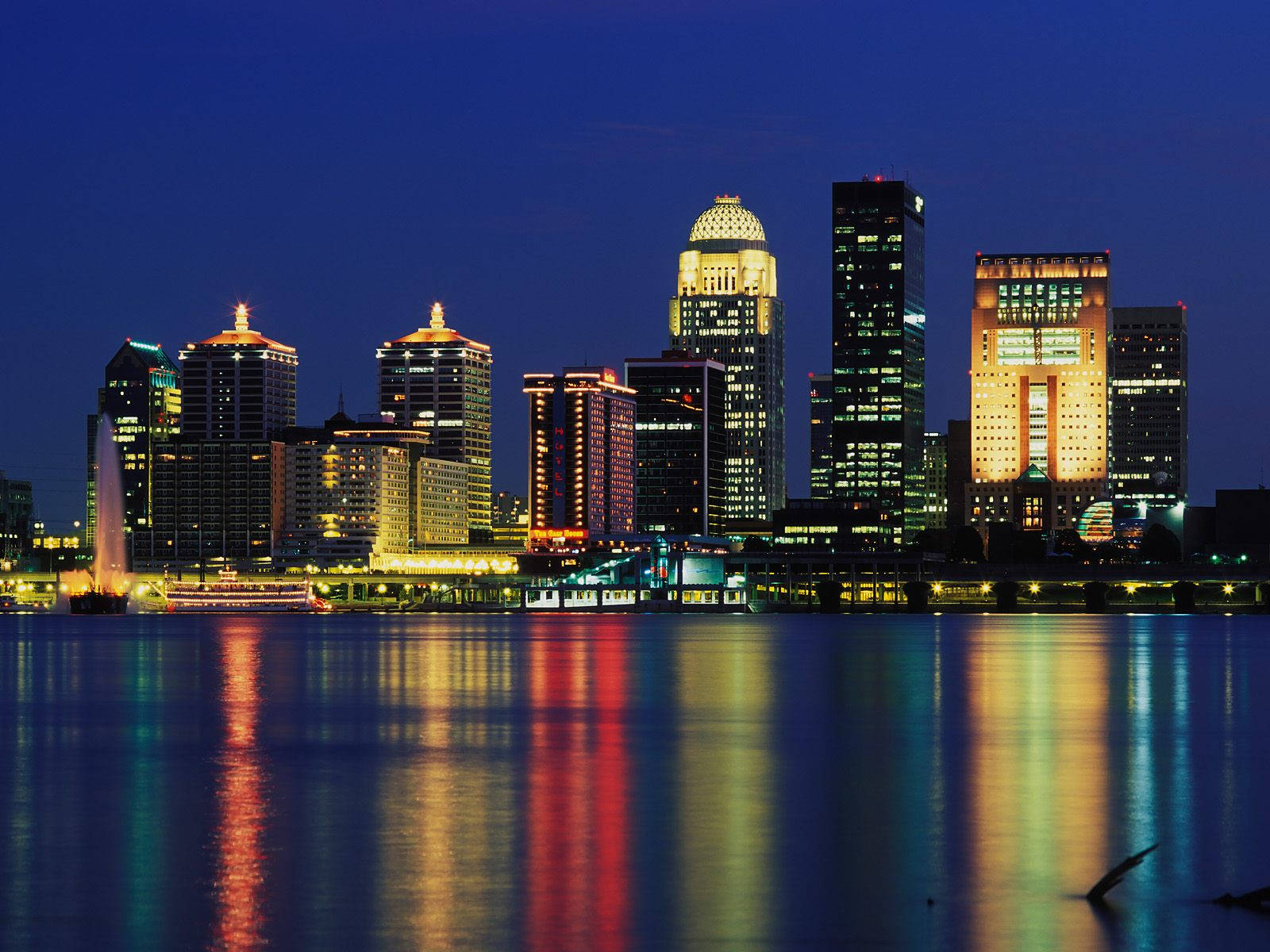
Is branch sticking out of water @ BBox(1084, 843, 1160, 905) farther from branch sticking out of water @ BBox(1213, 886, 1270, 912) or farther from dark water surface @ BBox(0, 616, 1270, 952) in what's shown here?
branch sticking out of water @ BBox(1213, 886, 1270, 912)

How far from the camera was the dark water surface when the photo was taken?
87.1ft

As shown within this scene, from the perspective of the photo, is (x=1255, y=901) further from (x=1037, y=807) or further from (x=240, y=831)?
(x=240, y=831)

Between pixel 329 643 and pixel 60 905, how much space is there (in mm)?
114552

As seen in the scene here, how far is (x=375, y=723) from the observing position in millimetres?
60781

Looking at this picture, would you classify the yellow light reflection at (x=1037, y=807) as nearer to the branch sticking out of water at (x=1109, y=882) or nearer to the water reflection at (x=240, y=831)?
the branch sticking out of water at (x=1109, y=882)

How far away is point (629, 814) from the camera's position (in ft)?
123

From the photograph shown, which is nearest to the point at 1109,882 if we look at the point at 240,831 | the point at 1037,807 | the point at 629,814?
the point at 1037,807

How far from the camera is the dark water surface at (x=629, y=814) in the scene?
26562 millimetres

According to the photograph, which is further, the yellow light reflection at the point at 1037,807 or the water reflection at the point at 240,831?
the yellow light reflection at the point at 1037,807

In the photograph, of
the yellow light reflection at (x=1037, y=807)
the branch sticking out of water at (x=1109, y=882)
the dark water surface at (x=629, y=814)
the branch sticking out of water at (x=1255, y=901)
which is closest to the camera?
the dark water surface at (x=629, y=814)

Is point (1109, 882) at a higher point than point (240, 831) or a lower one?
higher

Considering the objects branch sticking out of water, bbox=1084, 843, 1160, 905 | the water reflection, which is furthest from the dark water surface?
branch sticking out of water, bbox=1084, 843, 1160, 905

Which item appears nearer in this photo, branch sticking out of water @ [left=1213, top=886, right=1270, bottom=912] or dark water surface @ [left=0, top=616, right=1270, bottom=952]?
dark water surface @ [left=0, top=616, right=1270, bottom=952]

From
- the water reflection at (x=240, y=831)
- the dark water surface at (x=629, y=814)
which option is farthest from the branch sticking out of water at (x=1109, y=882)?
the water reflection at (x=240, y=831)
